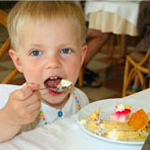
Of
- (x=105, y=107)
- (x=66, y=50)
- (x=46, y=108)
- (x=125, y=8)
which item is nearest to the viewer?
(x=105, y=107)

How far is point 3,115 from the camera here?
2.06 ft

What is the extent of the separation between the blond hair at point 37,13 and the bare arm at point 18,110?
28cm

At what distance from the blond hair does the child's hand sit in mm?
284

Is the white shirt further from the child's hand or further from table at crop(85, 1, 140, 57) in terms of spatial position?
table at crop(85, 1, 140, 57)

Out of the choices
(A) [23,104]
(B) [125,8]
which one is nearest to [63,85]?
(A) [23,104]

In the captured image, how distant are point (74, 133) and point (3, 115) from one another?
0.58 ft

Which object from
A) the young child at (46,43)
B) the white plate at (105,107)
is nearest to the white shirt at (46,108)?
the young child at (46,43)

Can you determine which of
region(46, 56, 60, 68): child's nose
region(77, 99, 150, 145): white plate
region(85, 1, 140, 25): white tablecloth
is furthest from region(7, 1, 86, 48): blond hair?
region(85, 1, 140, 25): white tablecloth

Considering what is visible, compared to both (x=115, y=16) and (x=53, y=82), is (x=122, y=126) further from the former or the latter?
(x=115, y=16)

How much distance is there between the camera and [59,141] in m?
0.54

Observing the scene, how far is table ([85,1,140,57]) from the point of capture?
2.25m

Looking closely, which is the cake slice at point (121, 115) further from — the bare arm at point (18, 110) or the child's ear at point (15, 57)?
the child's ear at point (15, 57)

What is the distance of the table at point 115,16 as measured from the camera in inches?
88.4

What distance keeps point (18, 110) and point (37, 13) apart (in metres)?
0.33
